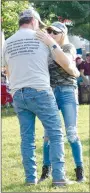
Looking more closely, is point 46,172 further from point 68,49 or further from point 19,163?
point 68,49

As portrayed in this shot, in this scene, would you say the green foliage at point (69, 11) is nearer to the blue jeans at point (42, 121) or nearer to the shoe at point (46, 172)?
the shoe at point (46, 172)

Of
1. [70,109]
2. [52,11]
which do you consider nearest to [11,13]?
[52,11]

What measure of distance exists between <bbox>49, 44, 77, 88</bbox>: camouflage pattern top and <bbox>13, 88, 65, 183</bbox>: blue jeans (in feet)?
1.26

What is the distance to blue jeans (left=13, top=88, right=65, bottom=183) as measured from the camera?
16.2 ft

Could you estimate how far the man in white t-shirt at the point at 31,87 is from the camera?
4.90 m

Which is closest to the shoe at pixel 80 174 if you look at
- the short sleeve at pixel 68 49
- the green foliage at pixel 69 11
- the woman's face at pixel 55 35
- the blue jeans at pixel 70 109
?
the blue jeans at pixel 70 109

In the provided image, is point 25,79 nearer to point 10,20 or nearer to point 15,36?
point 15,36

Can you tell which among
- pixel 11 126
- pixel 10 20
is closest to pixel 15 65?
pixel 11 126

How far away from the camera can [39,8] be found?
2000 cm

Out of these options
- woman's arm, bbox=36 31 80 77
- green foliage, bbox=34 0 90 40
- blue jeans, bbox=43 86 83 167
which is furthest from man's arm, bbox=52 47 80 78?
green foliage, bbox=34 0 90 40

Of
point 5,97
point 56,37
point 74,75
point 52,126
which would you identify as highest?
point 56,37

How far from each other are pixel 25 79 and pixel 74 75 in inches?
23.0

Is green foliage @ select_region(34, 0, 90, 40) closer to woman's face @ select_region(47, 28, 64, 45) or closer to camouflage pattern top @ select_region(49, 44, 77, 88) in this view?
woman's face @ select_region(47, 28, 64, 45)

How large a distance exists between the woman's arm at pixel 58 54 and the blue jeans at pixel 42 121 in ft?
0.95
